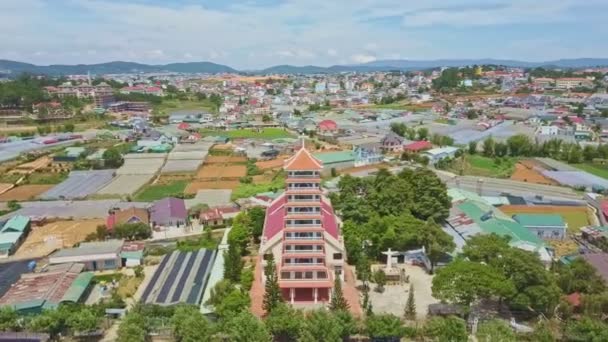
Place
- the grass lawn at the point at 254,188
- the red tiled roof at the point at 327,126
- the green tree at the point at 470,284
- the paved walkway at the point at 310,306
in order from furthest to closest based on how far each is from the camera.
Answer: the red tiled roof at the point at 327,126 → the grass lawn at the point at 254,188 → the paved walkway at the point at 310,306 → the green tree at the point at 470,284

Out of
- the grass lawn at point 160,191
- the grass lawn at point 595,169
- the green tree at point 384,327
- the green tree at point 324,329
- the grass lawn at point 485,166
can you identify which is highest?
the green tree at point 324,329

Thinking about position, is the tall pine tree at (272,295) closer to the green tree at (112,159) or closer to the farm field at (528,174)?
the farm field at (528,174)

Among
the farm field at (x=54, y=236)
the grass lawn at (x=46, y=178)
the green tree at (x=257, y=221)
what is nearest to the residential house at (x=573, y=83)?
the green tree at (x=257, y=221)

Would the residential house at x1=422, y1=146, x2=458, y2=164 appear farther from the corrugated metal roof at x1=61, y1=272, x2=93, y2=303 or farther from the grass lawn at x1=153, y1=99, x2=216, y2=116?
the grass lawn at x1=153, y1=99, x2=216, y2=116

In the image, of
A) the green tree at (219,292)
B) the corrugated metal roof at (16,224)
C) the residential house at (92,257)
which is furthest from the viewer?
the corrugated metal roof at (16,224)

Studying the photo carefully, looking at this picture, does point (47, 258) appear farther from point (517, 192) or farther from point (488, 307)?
point (517, 192)

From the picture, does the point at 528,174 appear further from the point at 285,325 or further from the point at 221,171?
the point at 285,325
